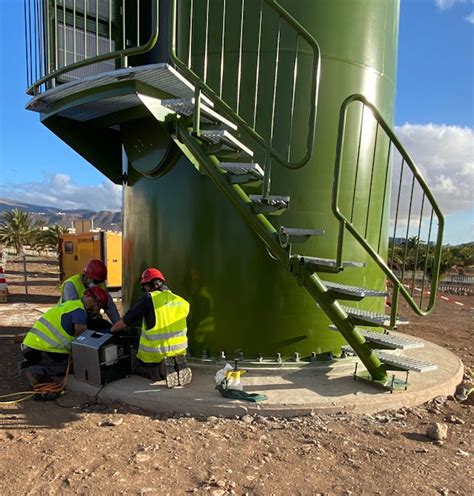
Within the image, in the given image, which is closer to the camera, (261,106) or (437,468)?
(437,468)

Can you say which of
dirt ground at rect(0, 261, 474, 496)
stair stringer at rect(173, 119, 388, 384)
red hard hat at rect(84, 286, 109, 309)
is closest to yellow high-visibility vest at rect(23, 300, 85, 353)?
red hard hat at rect(84, 286, 109, 309)

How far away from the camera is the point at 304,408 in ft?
13.7

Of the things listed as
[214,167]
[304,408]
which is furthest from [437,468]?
[214,167]

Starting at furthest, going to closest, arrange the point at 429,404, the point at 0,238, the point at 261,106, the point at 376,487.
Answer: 1. the point at 0,238
2. the point at 261,106
3. the point at 429,404
4. the point at 376,487

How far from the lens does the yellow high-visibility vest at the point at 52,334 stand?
16.2ft

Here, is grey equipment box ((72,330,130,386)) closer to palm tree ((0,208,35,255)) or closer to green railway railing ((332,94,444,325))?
green railway railing ((332,94,444,325))

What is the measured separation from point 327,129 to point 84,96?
9.24 ft

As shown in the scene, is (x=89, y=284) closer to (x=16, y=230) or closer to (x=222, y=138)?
(x=222, y=138)

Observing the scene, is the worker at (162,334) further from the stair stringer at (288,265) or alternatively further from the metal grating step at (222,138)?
the metal grating step at (222,138)

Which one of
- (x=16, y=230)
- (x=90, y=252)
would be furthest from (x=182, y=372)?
(x=16, y=230)

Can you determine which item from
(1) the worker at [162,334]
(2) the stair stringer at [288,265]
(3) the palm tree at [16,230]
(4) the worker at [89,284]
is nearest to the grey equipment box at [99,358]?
(1) the worker at [162,334]

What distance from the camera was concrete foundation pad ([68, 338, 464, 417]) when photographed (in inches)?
165

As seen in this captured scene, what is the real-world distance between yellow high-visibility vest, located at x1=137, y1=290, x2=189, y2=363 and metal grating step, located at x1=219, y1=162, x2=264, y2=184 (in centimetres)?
144

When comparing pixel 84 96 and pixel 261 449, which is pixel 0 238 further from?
pixel 261 449
